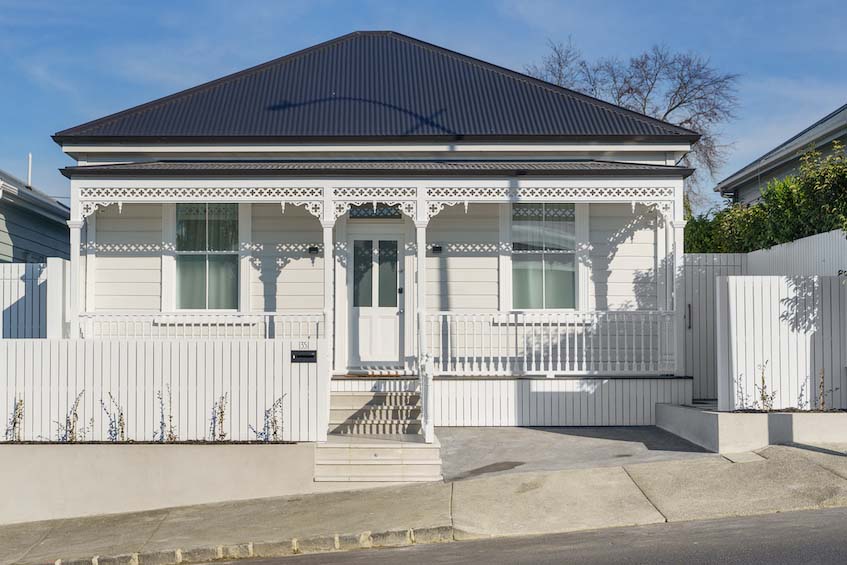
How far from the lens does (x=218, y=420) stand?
11.2 m

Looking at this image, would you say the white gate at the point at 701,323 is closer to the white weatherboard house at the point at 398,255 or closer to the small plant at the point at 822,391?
the white weatherboard house at the point at 398,255

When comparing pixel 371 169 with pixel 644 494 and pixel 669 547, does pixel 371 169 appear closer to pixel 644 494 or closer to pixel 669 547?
pixel 644 494

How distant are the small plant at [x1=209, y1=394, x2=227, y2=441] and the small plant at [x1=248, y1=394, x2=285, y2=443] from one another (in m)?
0.34

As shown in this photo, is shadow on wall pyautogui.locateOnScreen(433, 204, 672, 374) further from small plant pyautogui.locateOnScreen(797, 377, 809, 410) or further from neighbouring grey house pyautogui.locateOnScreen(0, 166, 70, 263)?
neighbouring grey house pyautogui.locateOnScreen(0, 166, 70, 263)

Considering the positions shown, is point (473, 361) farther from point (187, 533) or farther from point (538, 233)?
point (187, 533)

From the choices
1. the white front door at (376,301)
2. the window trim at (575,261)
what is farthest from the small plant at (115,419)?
the window trim at (575,261)

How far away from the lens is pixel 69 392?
36.9ft

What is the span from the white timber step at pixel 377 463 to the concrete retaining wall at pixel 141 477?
102 millimetres

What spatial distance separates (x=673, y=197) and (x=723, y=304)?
2.50m

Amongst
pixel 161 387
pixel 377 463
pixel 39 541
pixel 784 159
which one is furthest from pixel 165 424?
pixel 784 159

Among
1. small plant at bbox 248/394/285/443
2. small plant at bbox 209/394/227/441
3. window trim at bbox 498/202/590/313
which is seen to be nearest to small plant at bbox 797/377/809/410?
window trim at bbox 498/202/590/313

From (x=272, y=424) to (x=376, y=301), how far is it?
4.06 meters

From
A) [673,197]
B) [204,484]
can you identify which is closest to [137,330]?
[204,484]

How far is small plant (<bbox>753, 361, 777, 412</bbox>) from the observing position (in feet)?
37.8
